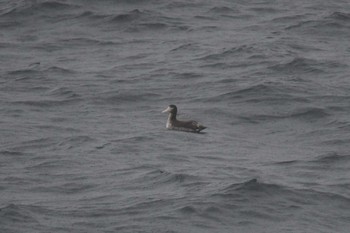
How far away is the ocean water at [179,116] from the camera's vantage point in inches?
858

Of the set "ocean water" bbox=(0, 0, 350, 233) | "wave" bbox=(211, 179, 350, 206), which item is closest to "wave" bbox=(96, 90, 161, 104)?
"ocean water" bbox=(0, 0, 350, 233)

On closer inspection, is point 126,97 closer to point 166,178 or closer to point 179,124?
point 179,124

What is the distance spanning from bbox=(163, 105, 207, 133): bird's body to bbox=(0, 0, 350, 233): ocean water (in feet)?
0.63

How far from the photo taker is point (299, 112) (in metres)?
29.5

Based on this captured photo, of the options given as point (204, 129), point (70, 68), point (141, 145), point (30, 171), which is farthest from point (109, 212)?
point (70, 68)

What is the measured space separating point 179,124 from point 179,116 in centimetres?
128

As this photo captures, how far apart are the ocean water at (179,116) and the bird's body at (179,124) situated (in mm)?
192

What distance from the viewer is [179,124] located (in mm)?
28922

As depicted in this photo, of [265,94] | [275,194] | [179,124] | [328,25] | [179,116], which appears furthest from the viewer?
[328,25]

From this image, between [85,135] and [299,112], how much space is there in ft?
17.7

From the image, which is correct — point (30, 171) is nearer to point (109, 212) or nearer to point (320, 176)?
point (109, 212)

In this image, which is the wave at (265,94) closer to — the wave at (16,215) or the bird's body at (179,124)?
the bird's body at (179,124)

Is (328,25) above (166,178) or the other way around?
the other way around

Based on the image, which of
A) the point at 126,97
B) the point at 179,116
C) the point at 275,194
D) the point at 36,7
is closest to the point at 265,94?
the point at 179,116
